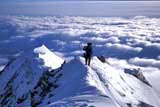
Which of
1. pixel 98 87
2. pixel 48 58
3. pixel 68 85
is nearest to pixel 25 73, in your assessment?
pixel 48 58

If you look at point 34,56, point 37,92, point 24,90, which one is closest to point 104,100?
point 37,92

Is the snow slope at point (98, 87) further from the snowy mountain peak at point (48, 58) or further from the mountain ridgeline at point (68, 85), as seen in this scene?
the snowy mountain peak at point (48, 58)

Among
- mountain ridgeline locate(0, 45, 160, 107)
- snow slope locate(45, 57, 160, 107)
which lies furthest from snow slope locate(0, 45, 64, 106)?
snow slope locate(45, 57, 160, 107)

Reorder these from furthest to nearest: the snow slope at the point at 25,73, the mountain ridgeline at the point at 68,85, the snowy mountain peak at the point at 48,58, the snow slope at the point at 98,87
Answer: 1. the snowy mountain peak at the point at 48,58
2. the snow slope at the point at 25,73
3. the mountain ridgeline at the point at 68,85
4. the snow slope at the point at 98,87

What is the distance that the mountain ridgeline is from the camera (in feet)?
232


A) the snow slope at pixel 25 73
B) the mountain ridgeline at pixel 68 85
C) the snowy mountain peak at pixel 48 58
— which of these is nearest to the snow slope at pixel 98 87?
the mountain ridgeline at pixel 68 85

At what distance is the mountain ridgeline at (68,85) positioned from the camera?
70.7 meters

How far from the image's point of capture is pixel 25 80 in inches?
4122

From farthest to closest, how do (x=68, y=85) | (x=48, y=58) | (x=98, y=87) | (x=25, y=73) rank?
(x=48, y=58) < (x=25, y=73) < (x=68, y=85) < (x=98, y=87)

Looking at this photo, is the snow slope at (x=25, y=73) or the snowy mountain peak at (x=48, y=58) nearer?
the snow slope at (x=25, y=73)

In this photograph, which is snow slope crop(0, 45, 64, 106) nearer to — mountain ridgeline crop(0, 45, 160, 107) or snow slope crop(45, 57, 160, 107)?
mountain ridgeline crop(0, 45, 160, 107)

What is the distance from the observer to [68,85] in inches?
3209

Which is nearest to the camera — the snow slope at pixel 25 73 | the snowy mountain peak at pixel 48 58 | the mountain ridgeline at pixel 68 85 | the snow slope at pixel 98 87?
the snow slope at pixel 98 87

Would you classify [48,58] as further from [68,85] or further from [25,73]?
[68,85]
